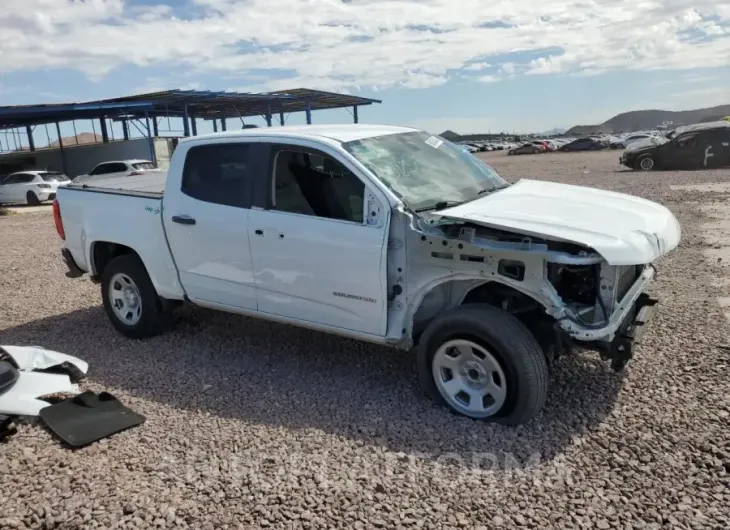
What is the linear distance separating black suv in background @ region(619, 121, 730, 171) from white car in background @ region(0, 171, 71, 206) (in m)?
22.4

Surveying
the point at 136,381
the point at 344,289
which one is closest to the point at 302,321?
the point at 344,289

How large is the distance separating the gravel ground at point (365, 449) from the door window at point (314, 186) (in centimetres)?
135

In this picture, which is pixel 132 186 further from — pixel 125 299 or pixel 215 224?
pixel 215 224

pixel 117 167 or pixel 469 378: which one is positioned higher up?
pixel 469 378

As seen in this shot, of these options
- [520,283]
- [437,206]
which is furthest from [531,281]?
[437,206]

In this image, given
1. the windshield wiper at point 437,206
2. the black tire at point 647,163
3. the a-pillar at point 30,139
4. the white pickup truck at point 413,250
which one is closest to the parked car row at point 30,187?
the a-pillar at point 30,139

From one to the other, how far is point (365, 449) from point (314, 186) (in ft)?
6.64

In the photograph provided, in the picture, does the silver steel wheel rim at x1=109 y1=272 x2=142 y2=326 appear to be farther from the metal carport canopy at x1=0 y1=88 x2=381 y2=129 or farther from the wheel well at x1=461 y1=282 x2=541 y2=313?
the metal carport canopy at x1=0 y1=88 x2=381 y2=129

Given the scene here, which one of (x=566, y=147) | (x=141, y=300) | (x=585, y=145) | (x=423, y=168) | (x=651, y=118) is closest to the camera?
(x=423, y=168)

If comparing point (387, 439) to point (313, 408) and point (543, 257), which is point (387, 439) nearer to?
point (313, 408)

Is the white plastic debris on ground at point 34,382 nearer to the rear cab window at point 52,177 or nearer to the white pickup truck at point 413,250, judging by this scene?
the white pickup truck at point 413,250

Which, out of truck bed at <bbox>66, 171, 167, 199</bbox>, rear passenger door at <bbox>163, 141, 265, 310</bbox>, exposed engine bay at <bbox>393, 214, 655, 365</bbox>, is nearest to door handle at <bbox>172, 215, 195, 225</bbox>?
rear passenger door at <bbox>163, 141, 265, 310</bbox>

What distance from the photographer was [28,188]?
2328 cm

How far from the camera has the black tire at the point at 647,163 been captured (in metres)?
24.3
